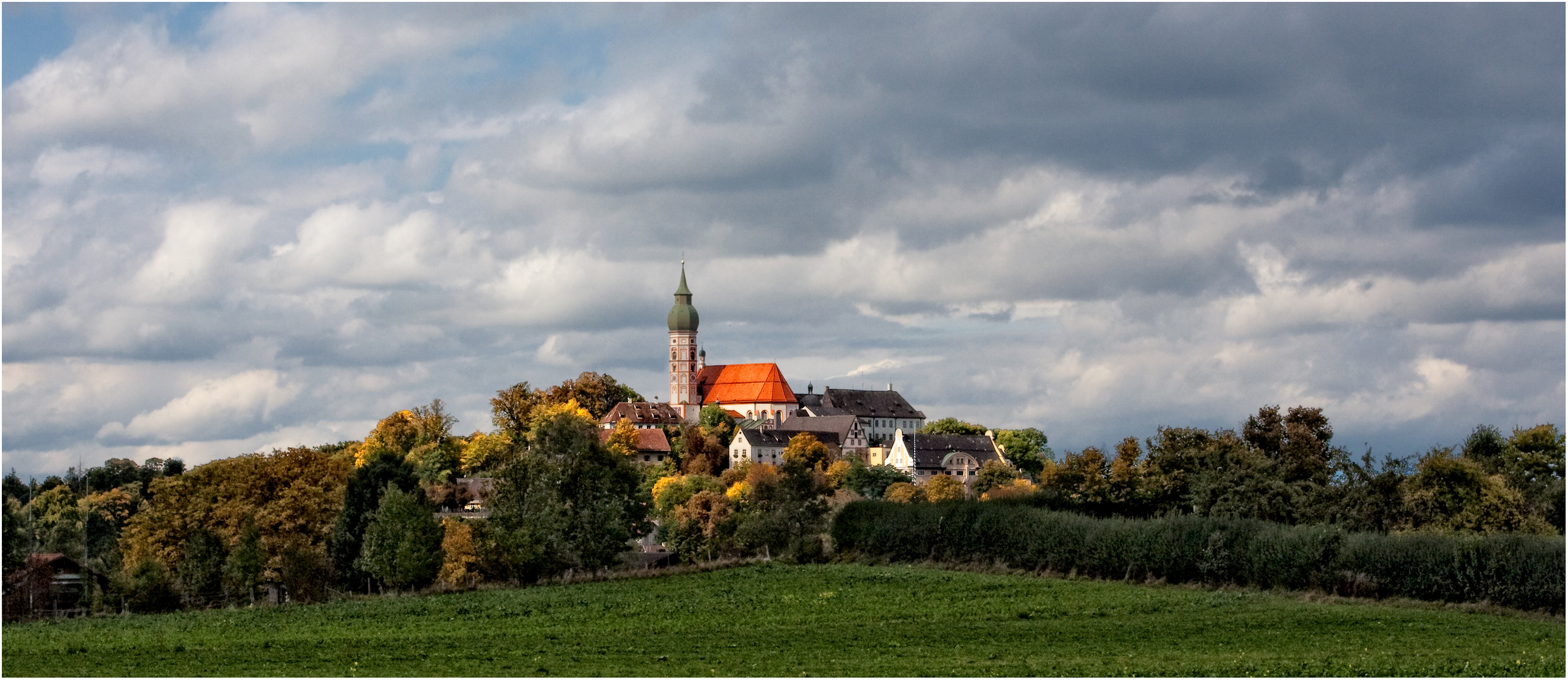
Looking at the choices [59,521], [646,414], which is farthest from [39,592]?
[646,414]

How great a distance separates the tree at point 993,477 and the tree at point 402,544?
249ft

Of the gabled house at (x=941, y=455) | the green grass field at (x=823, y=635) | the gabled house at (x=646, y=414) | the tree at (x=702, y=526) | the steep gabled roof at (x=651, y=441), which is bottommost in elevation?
the tree at (x=702, y=526)

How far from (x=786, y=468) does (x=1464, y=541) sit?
105 ft

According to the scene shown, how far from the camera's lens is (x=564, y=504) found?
65.2 metres

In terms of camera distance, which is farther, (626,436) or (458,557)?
(626,436)

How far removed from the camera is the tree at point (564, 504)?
63.2 m

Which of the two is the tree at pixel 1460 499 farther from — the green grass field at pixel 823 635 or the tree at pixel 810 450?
the tree at pixel 810 450

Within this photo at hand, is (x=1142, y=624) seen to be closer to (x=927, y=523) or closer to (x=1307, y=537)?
(x=1307, y=537)

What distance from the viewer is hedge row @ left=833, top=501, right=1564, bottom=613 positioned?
43562 millimetres

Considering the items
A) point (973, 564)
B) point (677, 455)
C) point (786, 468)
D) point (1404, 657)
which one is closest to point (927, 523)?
point (973, 564)

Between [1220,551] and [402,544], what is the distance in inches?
1275

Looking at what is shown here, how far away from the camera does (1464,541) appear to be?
44.5 meters

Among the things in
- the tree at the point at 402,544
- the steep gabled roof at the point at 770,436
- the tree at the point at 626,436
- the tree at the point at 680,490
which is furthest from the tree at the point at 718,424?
the tree at the point at 402,544

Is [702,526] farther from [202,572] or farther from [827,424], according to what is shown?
[827,424]
